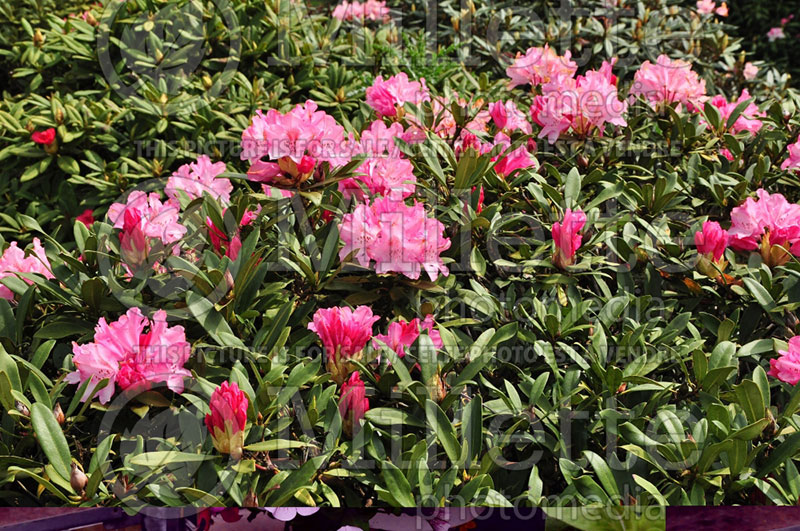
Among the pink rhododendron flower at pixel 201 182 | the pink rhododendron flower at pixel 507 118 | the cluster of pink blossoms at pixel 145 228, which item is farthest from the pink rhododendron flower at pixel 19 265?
the pink rhododendron flower at pixel 507 118

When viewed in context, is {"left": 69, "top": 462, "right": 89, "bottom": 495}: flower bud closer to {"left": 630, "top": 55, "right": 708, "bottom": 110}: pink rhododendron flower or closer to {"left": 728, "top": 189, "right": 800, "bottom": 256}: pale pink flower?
{"left": 728, "top": 189, "right": 800, "bottom": 256}: pale pink flower

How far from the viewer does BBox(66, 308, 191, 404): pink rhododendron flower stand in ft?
4.23

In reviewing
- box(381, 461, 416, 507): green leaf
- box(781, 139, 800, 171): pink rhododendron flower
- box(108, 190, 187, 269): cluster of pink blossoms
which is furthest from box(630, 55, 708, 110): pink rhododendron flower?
box(381, 461, 416, 507): green leaf

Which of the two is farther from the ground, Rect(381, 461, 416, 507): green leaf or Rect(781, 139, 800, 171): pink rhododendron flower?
Rect(781, 139, 800, 171): pink rhododendron flower

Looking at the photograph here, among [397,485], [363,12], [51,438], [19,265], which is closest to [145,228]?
[19,265]

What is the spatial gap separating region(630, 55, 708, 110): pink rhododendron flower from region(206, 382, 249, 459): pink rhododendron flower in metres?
1.63

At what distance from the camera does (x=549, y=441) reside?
132 centimetres

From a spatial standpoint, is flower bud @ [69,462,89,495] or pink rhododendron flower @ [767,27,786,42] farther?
pink rhododendron flower @ [767,27,786,42]

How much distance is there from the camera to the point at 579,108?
6.50 feet

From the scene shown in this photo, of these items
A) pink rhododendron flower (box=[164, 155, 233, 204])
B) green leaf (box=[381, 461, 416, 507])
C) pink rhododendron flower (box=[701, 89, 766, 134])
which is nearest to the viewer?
green leaf (box=[381, 461, 416, 507])

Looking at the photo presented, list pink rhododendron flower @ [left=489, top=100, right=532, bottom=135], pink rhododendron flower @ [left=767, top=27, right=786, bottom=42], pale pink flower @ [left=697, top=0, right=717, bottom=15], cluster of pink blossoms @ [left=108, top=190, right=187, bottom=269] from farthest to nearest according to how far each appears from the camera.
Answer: pink rhododendron flower @ [left=767, top=27, right=786, bottom=42] → pale pink flower @ [left=697, top=0, right=717, bottom=15] → pink rhododendron flower @ [left=489, top=100, right=532, bottom=135] → cluster of pink blossoms @ [left=108, top=190, right=187, bottom=269]

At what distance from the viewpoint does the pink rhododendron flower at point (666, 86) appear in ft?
7.36

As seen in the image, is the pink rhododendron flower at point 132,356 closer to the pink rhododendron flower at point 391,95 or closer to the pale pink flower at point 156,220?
the pale pink flower at point 156,220

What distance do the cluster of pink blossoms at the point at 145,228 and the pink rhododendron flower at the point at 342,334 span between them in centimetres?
42
